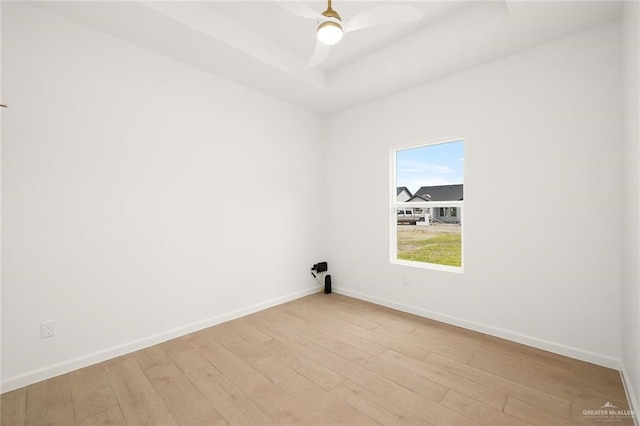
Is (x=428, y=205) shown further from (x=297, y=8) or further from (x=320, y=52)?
(x=297, y=8)

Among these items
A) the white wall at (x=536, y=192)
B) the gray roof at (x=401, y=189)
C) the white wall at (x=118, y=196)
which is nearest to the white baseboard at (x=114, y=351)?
the white wall at (x=118, y=196)

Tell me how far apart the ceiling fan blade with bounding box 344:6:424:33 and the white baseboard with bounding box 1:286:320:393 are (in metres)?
3.10

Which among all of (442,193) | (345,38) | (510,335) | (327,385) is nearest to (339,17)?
(345,38)

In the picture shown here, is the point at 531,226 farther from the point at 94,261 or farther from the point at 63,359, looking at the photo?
the point at 63,359

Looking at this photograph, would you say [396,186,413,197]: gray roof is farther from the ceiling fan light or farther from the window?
the ceiling fan light

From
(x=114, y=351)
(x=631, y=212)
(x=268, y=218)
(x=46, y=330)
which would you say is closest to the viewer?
(x=631, y=212)

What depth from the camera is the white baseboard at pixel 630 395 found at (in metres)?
1.70

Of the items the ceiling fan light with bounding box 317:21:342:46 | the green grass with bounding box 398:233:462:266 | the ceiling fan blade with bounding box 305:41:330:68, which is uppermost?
the ceiling fan blade with bounding box 305:41:330:68

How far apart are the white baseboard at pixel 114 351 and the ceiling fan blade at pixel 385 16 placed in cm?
310

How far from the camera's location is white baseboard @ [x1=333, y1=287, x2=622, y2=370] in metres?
2.32

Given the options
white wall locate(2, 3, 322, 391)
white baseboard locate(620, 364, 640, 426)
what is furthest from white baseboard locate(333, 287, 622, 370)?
white wall locate(2, 3, 322, 391)

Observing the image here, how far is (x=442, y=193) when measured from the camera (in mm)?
3391

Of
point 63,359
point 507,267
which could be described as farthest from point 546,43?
point 63,359

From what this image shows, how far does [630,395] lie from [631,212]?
1.22 m
